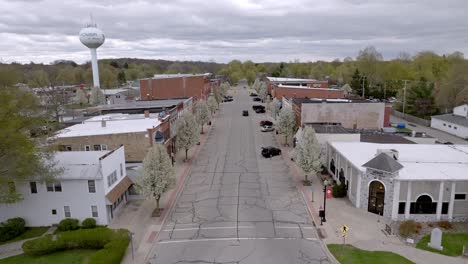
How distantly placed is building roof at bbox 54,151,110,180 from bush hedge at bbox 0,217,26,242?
4115 millimetres

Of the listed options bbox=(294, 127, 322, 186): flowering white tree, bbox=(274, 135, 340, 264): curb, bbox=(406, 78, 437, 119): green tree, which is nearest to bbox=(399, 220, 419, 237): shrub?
bbox=(274, 135, 340, 264): curb

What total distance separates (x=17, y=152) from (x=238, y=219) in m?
15.3

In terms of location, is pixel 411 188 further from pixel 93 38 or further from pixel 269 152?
pixel 93 38

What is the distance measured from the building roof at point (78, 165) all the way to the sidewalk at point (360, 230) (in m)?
16.4

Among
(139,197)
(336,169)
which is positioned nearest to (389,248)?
(336,169)

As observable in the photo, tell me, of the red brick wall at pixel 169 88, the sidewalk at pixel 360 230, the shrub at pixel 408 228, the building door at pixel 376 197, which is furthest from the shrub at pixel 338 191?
the red brick wall at pixel 169 88

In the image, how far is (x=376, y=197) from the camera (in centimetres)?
2694

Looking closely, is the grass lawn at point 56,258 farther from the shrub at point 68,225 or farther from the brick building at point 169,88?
the brick building at point 169,88

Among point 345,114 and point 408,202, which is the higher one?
point 345,114

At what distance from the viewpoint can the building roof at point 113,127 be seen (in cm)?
3434

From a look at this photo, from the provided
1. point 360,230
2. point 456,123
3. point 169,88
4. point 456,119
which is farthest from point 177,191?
point 456,119

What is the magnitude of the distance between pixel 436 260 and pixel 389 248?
2.52 metres

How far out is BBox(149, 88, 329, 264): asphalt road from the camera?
21266 millimetres

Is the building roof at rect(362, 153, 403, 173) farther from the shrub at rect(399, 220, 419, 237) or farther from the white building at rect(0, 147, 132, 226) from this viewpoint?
the white building at rect(0, 147, 132, 226)
